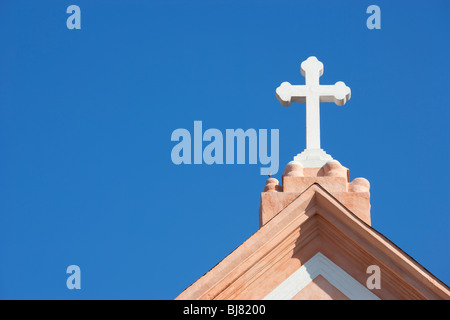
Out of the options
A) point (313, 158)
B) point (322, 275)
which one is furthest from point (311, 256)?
point (313, 158)

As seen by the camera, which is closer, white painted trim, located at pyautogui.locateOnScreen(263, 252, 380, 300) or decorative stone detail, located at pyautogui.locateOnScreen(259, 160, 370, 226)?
white painted trim, located at pyautogui.locateOnScreen(263, 252, 380, 300)

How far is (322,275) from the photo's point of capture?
14664 millimetres

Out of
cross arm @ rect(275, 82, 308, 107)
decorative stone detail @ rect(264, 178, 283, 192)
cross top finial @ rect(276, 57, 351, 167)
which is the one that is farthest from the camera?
cross arm @ rect(275, 82, 308, 107)

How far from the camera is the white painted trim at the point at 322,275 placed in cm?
1444

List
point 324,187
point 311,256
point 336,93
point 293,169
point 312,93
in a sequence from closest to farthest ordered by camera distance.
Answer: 1. point 311,256
2. point 324,187
3. point 293,169
4. point 336,93
5. point 312,93

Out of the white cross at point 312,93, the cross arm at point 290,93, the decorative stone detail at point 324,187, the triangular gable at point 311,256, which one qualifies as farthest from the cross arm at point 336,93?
the triangular gable at point 311,256

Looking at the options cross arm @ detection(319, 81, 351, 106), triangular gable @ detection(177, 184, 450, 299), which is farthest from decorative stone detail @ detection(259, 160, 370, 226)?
triangular gable @ detection(177, 184, 450, 299)

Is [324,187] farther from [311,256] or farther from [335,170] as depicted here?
[311,256]

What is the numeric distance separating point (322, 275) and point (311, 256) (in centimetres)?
35

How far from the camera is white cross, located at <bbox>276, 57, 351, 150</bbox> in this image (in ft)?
57.4

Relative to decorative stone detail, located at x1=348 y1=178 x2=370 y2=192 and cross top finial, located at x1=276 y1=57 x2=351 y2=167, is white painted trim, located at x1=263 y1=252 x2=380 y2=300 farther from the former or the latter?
cross top finial, located at x1=276 y1=57 x2=351 y2=167

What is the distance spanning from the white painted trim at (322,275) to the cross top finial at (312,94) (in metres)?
3.04
